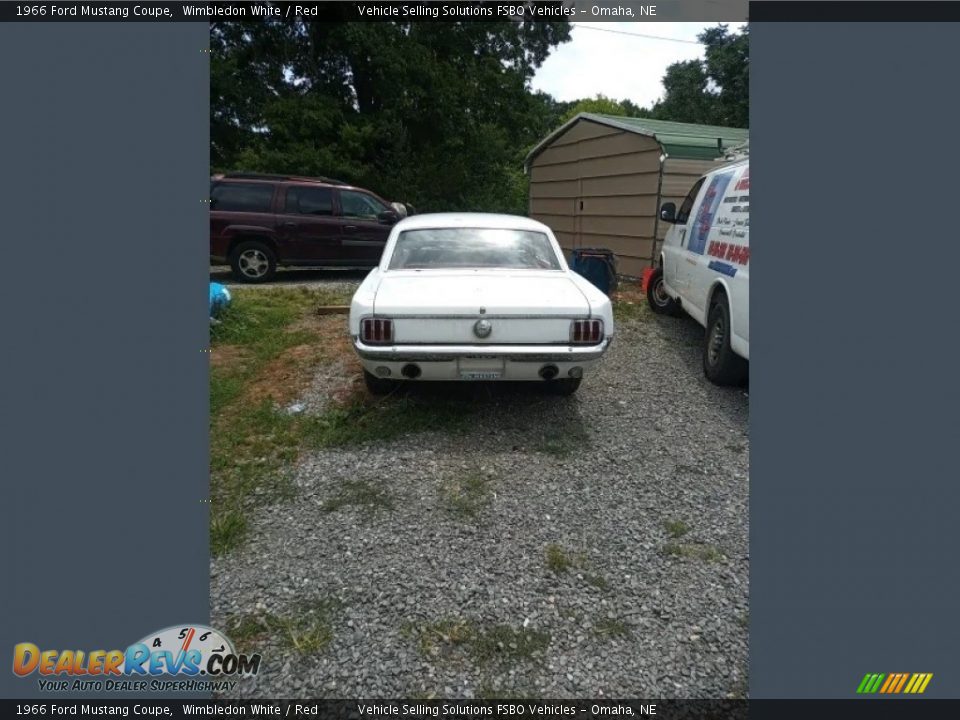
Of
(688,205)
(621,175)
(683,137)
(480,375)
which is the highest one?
(683,137)

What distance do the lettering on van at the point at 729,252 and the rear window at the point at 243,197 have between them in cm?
734

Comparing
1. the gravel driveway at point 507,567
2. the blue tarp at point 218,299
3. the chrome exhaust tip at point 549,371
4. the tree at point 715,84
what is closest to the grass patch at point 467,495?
the gravel driveway at point 507,567

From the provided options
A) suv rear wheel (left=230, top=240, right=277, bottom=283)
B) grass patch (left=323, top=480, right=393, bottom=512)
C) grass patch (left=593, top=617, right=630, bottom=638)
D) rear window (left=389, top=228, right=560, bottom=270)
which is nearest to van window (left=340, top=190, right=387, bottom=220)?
suv rear wheel (left=230, top=240, right=277, bottom=283)

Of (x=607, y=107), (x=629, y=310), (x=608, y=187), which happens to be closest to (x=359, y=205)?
(x=608, y=187)

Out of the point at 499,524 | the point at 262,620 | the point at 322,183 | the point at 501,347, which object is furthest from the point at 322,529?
the point at 322,183

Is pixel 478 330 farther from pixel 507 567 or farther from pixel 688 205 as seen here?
pixel 688 205

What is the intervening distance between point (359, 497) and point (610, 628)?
148cm

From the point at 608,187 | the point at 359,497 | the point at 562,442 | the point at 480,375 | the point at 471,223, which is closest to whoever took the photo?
the point at 359,497

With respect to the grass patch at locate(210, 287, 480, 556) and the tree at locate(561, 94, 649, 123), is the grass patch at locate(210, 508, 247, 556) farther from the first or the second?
the tree at locate(561, 94, 649, 123)

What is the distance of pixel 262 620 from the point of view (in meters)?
2.13

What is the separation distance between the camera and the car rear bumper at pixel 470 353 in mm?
3428

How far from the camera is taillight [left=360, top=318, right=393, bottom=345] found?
3.42 metres

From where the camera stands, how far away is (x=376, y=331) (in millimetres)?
3430

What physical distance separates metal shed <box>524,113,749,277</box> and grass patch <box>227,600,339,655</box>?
26.2 feet
